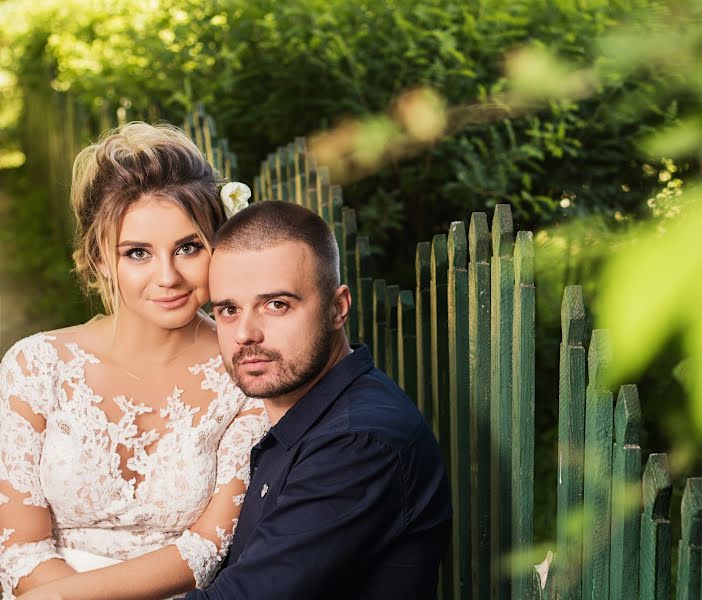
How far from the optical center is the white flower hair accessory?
2.93 meters

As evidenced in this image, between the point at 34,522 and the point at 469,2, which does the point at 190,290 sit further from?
the point at 469,2

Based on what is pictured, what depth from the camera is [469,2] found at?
5.58 meters

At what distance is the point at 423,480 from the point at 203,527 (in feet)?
2.46

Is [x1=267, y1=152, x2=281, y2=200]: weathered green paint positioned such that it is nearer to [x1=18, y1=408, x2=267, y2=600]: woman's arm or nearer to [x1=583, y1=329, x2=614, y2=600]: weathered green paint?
[x1=18, y1=408, x2=267, y2=600]: woman's arm

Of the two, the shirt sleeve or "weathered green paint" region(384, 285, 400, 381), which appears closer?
the shirt sleeve

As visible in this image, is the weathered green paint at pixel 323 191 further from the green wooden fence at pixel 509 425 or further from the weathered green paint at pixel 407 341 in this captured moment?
the weathered green paint at pixel 407 341

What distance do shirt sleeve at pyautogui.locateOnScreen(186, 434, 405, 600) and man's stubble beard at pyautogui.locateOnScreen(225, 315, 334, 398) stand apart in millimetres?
244

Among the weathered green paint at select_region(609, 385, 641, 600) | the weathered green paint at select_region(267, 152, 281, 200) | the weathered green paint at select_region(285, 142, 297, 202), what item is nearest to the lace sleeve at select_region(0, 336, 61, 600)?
the weathered green paint at select_region(609, 385, 641, 600)

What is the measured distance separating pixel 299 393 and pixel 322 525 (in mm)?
439

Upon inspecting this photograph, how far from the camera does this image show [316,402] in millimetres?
2559

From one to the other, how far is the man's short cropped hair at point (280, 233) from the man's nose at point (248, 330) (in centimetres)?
17

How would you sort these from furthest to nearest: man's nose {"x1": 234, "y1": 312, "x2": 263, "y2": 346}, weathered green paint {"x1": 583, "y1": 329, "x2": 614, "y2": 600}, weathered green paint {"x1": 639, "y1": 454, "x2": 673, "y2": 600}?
man's nose {"x1": 234, "y1": 312, "x2": 263, "y2": 346} < weathered green paint {"x1": 583, "y1": 329, "x2": 614, "y2": 600} < weathered green paint {"x1": 639, "y1": 454, "x2": 673, "y2": 600}

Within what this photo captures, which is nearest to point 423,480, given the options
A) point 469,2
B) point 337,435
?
point 337,435

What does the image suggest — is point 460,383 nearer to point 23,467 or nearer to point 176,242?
point 176,242
